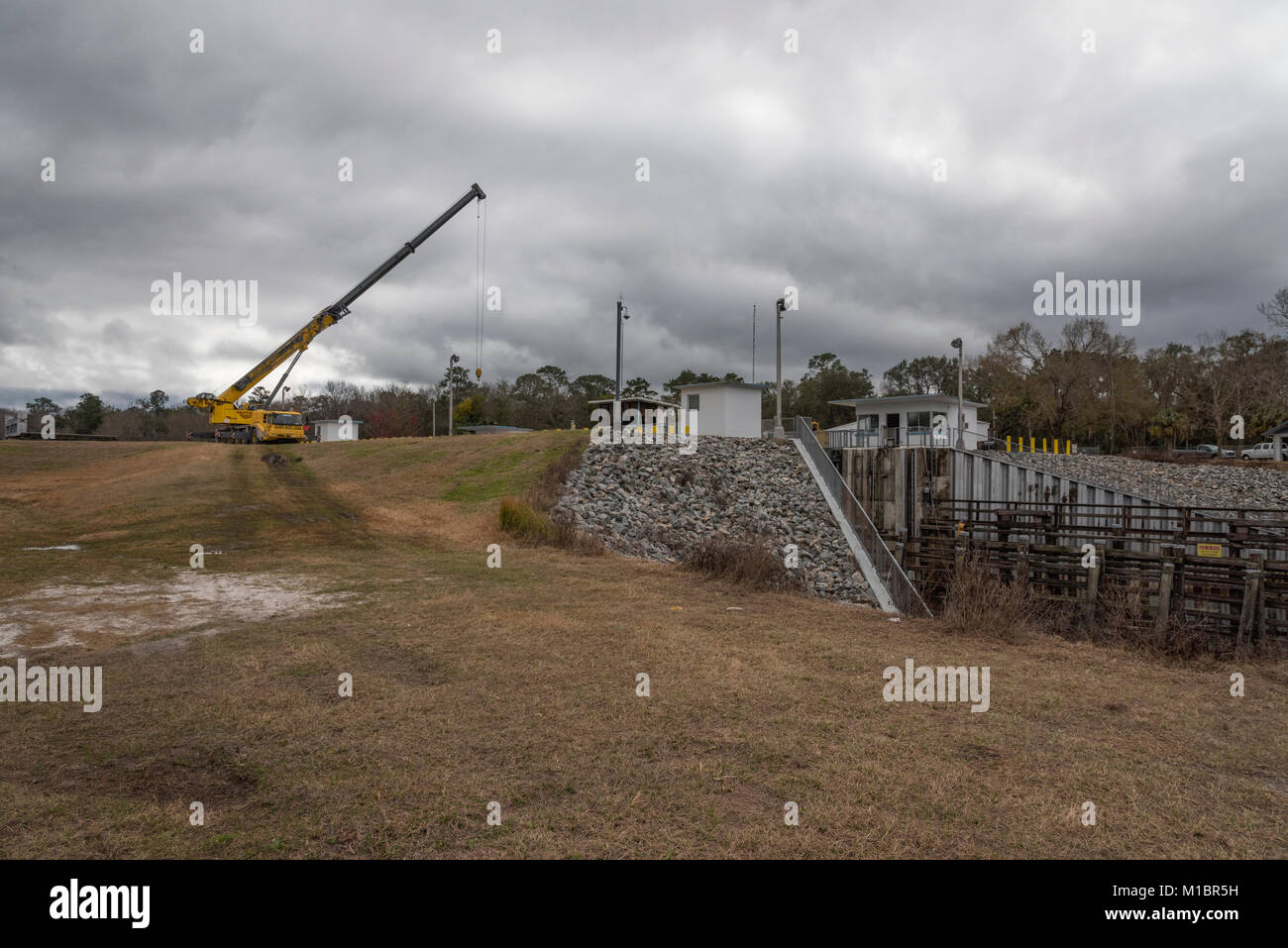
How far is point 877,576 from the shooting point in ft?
71.6

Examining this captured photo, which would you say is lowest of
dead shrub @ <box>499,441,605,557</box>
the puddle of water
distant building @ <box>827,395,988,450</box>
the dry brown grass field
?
the dry brown grass field

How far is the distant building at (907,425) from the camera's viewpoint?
41312mm

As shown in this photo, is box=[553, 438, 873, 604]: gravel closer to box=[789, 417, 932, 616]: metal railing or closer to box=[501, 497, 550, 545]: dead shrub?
Result: box=[789, 417, 932, 616]: metal railing

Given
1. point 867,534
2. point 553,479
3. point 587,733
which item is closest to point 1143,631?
point 587,733

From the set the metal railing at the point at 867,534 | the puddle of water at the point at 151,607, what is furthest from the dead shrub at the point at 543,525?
the metal railing at the point at 867,534

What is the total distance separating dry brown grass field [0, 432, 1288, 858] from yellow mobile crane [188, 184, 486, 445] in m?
28.6

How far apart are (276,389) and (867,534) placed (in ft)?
122

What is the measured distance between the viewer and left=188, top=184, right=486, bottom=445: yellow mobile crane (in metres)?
37.6

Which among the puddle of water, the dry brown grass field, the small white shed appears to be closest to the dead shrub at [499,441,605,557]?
the dry brown grass field

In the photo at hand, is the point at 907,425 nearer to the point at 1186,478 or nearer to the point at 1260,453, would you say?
the point at 1186,478

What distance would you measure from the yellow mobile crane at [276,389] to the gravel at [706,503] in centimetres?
1552

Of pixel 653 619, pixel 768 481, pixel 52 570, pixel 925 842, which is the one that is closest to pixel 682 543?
pixel 768 481

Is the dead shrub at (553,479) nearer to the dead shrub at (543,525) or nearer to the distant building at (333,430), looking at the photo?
the dead shrub at (543,525)
